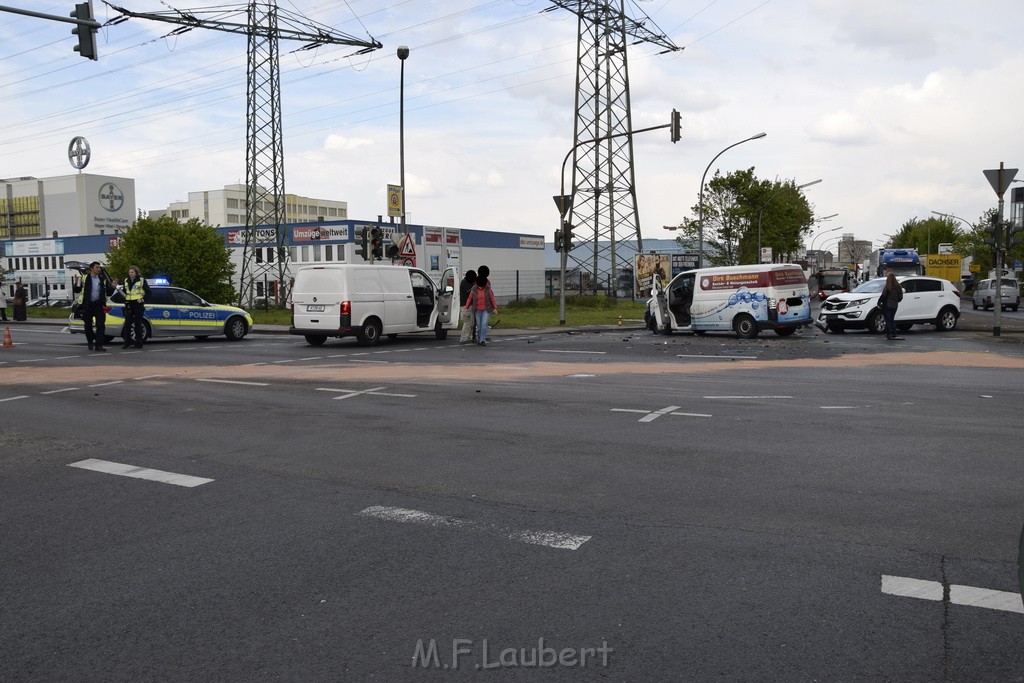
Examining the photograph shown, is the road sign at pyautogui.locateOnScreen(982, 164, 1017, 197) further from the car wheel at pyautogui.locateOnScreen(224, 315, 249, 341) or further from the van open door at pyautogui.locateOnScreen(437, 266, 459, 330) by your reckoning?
the car wheel at pyautogui.locateOnScreen(224, 315, 249, 341)

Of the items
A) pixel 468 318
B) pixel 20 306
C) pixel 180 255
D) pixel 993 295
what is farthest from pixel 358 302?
pixel 993 295

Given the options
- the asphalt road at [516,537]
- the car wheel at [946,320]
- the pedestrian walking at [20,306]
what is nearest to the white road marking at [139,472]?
the asphalt road at [516,537]

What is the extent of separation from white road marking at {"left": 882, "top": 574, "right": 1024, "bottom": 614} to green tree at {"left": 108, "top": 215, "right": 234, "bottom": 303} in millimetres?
45429

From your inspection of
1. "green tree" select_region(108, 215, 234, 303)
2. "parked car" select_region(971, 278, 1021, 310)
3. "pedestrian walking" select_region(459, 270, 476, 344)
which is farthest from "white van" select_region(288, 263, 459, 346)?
"parked car" select_region(971, 278, 1021, 310)

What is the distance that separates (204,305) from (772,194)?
43.0 meters

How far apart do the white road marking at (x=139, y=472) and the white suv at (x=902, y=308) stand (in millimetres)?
→ 21307

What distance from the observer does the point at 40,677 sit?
11.3 feet

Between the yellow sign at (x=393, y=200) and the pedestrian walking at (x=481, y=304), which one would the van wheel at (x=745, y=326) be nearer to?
the pedestrian walking at (x=481, y=304)

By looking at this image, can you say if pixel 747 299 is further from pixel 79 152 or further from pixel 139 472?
pixel 79 152

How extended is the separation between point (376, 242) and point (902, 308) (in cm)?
1520

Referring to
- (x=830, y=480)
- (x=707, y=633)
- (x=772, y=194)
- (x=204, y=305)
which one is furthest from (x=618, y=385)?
(x=772, y=194)

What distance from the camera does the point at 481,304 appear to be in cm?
2075

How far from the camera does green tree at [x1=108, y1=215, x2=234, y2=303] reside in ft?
153

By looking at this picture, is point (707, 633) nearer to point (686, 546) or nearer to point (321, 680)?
point (686, 546)
